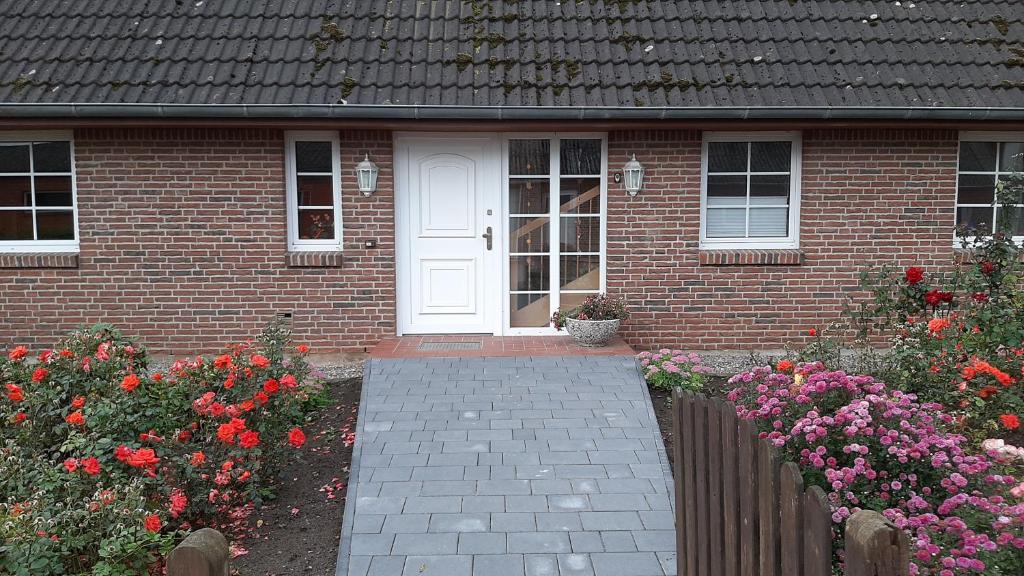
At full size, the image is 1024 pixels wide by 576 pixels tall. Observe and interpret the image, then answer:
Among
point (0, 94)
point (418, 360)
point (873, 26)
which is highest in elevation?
point (873, 26)

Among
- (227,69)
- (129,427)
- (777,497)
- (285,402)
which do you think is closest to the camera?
(777,497)

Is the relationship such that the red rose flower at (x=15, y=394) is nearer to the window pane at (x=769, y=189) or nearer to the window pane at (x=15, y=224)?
the window pane at (x=15, y=224)

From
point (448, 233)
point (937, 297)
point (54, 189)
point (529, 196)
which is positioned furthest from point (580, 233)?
point (54, 189)

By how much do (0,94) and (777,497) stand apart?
27.3 feet

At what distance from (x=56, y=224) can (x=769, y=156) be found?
7.86 meters

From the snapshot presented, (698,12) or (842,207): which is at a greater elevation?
(698,12)

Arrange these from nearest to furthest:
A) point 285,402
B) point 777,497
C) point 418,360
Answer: point 777,497, point 285,402, point 418,360

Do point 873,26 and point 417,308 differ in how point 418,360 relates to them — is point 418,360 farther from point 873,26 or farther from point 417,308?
point 873,26

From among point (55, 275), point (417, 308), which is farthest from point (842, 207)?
point (55, 275)

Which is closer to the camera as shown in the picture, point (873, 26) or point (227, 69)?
point (227, 69)

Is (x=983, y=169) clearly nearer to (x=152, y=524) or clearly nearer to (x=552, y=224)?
(x=552, y=224)

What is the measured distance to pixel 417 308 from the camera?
8531 millimetres

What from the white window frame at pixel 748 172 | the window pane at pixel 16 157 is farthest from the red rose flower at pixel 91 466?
the white window frame at pixel 748 172

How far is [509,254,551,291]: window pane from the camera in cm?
852
